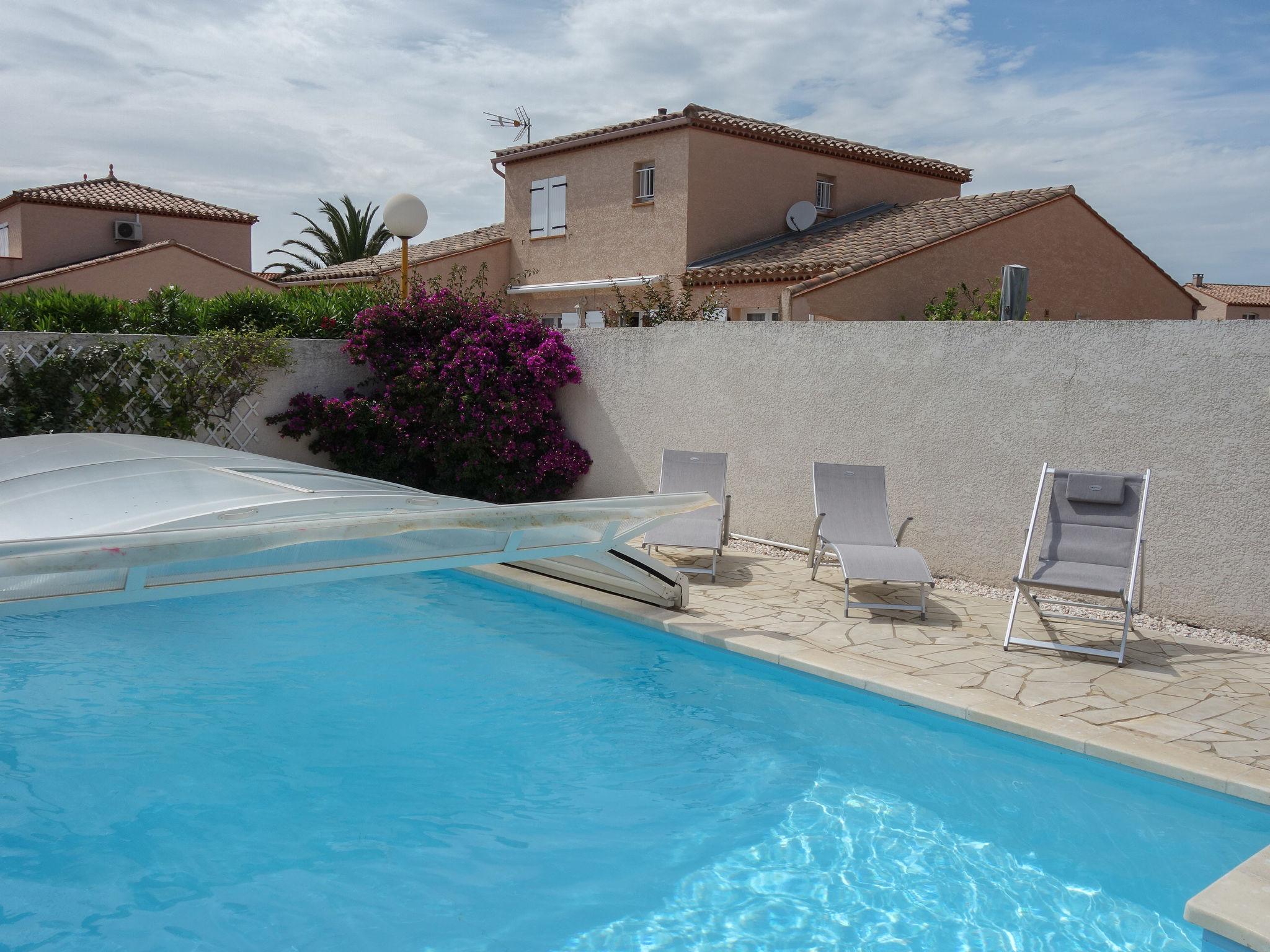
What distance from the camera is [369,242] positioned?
38.2 metres

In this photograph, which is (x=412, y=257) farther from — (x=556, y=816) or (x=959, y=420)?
(x=556, y=816)

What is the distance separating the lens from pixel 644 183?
70.5 ft

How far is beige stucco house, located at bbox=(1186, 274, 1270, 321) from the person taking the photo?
1794 inches

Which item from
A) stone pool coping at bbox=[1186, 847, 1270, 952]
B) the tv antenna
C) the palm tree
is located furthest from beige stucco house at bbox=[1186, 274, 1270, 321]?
stone pool coping at bbox=[1186, 847, 1270, 952]

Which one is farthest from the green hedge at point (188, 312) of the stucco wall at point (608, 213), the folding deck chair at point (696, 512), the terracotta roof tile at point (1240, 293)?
the terracotta roof tile at point (1240, 293)

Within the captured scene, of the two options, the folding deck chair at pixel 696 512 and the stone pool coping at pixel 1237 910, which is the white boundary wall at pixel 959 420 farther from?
the stone pool coping at pixel 1237 910

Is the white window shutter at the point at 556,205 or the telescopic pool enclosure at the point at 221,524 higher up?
Result: the white window shutter at the point at 556,205

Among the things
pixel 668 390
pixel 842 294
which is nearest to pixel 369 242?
pixel 842 294

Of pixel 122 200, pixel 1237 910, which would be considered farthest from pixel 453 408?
pixel 122 200

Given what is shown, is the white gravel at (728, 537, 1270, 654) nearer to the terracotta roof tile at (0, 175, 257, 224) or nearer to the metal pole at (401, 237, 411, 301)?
the metal pole at (401, 237, 411, 301)

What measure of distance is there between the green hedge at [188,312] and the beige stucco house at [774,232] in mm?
7139

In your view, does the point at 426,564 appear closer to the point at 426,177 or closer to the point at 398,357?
the point at 398,357

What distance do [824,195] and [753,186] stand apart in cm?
241

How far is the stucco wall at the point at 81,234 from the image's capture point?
2720 centimetres
